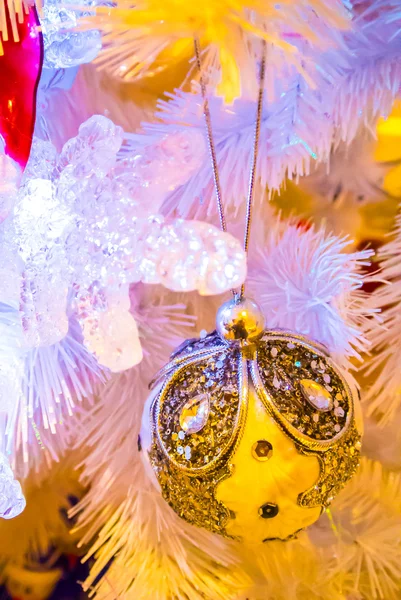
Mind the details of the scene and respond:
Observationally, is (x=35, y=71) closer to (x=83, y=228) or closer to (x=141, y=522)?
(x=83, y=228)

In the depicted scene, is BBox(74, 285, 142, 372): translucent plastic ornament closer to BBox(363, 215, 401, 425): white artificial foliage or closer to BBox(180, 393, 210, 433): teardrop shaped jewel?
A: BBox(180, 393, 210, 433): teardrop shaped jewel

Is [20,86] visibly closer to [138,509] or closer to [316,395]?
[316,395]

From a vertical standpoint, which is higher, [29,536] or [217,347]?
[217,347]

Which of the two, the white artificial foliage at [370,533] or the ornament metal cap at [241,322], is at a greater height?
the ornament metal cap at [241,322]

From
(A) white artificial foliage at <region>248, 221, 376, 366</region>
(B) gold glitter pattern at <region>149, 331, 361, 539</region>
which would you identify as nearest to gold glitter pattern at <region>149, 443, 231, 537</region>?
(B) gold glitter pattern at <region>149, 331, 361, 539</region>

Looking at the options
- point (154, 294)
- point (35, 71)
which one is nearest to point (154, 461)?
point (154, 294)

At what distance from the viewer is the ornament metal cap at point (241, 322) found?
453 millimetres

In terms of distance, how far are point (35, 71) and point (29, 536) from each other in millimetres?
578

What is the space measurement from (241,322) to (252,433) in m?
0.09

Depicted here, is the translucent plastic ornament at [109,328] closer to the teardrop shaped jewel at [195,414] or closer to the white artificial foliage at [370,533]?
the teardrop shaped jewel at [195,414]

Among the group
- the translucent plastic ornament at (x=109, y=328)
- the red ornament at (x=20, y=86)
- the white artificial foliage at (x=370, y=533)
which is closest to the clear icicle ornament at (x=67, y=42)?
the red ornament at (x=20, y=86)

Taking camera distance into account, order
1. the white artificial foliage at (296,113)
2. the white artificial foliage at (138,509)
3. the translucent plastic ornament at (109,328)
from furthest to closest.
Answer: the white artificial foliage at (138,509) < the white artificial foliage at (296,113) < the translucent plastic ornament at (109,328)

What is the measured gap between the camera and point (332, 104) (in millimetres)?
549

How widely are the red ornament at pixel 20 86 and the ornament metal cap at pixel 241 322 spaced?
0.21 metres
